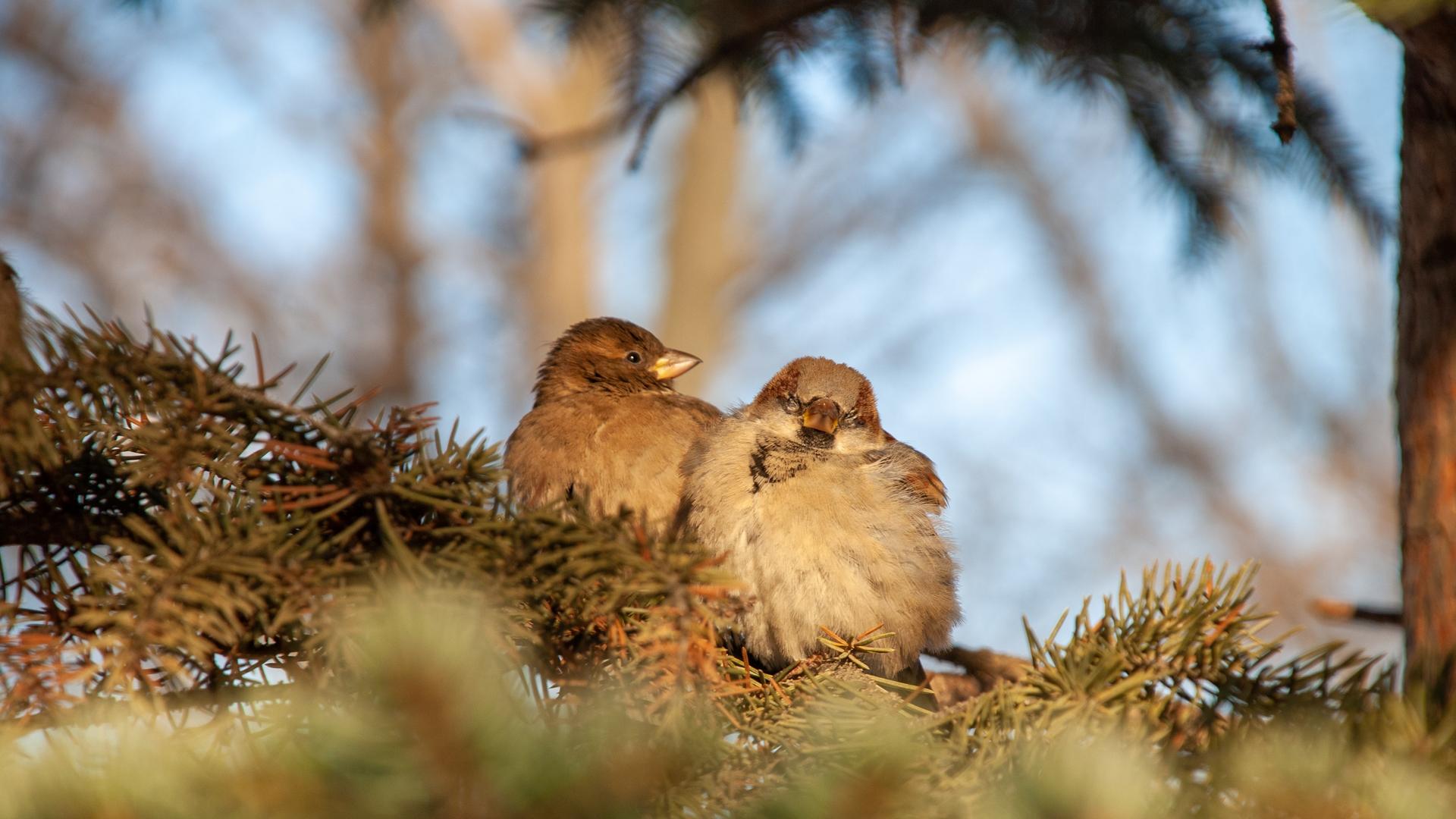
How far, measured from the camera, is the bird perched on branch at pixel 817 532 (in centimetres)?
295

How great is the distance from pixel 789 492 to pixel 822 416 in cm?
37

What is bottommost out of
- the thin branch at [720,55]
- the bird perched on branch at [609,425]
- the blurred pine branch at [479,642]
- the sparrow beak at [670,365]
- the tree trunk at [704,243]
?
the blurred pine branch at [479,642]

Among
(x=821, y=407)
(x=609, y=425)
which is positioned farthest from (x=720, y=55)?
(x=609, y=425)

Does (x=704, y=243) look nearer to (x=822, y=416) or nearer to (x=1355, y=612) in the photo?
(x=822, y=416)

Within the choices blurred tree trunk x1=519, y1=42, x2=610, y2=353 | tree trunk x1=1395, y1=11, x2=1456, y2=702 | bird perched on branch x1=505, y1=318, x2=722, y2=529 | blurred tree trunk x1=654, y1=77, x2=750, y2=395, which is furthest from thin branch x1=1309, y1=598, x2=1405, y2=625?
blurred tree trunk x1=519, y1=42, x2=610, y2=353

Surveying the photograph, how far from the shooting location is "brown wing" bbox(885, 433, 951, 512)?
3.36 m

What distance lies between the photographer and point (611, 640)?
189 centimetres

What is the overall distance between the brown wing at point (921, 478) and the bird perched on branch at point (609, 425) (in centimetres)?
66

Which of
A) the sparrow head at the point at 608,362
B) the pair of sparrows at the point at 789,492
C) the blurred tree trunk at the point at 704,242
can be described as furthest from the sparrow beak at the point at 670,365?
the blurred tree trunk at the point at 704,242

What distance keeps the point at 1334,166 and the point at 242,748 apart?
3.51 metres

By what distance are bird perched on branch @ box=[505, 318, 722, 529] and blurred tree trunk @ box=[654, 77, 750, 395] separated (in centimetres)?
797

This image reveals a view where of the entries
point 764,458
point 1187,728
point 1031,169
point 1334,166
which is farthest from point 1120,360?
point 1187,728

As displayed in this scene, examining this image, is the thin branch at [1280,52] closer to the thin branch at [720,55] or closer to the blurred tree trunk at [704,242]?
the thin branch at [720,55]

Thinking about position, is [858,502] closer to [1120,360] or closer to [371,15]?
[371,15]
